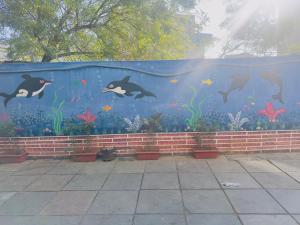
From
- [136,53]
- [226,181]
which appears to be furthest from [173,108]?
[136,53]

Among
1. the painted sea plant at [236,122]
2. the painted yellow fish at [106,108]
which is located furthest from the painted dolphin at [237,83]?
the painted yellow fish at [106,108]

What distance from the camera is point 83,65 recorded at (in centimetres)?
554

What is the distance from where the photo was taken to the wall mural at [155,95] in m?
5.56

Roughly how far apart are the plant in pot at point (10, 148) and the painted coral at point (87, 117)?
1.42m

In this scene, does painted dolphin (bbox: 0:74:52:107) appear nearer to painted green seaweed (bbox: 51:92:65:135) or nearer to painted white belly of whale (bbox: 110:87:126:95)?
painted green seaweed (bbox: 51:92:65:135)

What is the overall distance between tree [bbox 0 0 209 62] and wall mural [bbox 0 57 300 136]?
3.14 ft

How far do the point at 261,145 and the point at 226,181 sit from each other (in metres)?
1.91

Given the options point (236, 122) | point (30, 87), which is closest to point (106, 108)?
point (30, 87)

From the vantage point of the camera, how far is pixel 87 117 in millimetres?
5652

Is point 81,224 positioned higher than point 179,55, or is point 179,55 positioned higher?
point 179,55

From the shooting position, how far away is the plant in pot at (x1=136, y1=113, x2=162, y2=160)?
5.47 m

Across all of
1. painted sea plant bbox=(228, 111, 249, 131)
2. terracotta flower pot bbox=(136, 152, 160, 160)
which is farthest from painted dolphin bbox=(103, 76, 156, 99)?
→ painted sea plant bbox=(228, 111, 249, 131)

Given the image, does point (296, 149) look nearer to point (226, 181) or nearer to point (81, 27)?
point (226, 181)

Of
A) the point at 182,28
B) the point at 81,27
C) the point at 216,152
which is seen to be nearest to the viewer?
the point at 216,152
